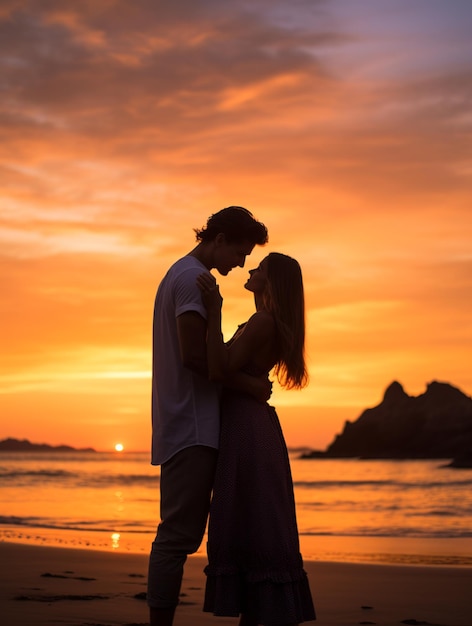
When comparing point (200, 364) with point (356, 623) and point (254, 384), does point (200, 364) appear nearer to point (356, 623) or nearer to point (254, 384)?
point (254, 384)

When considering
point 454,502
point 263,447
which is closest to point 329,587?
point 263,447

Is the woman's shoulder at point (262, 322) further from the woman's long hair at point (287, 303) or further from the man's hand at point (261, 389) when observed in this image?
the man's hand at point (261, 389)

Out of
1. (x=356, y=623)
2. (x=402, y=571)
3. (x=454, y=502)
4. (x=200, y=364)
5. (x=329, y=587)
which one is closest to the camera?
(x=200, y=364)

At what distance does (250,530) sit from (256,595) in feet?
0.96

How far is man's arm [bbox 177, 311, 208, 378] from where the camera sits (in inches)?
157

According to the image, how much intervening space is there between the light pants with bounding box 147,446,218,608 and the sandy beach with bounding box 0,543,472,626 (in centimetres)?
169

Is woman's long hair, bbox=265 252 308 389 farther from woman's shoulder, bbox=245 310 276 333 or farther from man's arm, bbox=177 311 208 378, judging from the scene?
man's arm, bbox=177 311 208 378

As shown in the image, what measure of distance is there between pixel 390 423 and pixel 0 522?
255 ft

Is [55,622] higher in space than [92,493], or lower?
lower

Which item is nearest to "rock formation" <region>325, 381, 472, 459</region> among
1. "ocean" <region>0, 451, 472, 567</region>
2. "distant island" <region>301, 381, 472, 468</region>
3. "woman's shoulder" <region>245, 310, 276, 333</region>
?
"distant island" <region>301, 381, 472, 468</region>

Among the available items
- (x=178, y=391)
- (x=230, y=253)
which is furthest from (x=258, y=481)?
(x=230, y=253)

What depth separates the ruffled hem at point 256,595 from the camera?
4.13m

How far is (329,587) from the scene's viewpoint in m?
7.89

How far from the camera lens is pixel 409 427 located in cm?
8788
